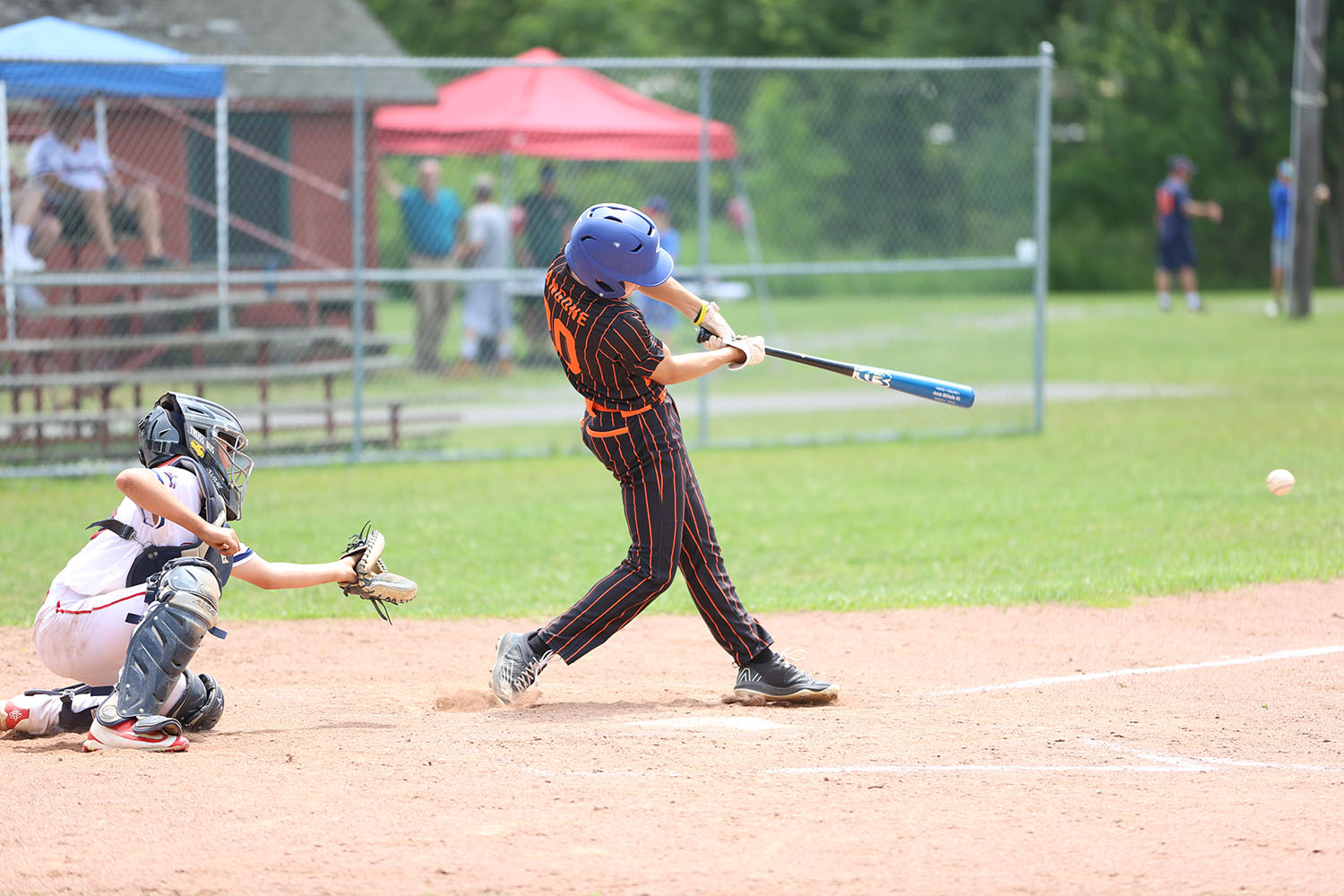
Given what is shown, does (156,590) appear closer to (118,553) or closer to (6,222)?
(118,553)

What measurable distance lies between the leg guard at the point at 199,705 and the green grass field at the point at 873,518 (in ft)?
7.66

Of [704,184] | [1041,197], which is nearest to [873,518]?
[704,184]

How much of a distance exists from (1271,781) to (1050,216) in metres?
33.1

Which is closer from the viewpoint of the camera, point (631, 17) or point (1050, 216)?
point (1050, 216)

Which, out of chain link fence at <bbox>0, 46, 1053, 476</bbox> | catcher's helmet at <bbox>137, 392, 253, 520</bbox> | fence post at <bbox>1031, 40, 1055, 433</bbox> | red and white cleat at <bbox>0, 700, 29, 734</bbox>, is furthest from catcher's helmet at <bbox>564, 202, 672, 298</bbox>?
fence post at <bbox>1031, 40, 1055, 433</bbox>

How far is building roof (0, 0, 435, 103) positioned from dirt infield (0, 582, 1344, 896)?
11.8 metres

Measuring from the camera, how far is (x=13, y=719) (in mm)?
5191

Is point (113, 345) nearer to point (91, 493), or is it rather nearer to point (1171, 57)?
point (91, 493)

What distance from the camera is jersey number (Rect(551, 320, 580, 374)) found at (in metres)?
5.41

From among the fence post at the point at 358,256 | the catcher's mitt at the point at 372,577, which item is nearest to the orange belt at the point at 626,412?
the catcher's mitt at the point at 372,577

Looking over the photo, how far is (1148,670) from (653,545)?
2273 mm

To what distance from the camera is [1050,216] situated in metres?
36.2

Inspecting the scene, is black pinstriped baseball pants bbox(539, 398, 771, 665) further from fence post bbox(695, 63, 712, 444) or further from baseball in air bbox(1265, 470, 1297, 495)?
fence post bbox(695, 63, 712, 444)

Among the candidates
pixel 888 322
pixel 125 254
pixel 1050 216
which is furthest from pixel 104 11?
pixel 1050 216
